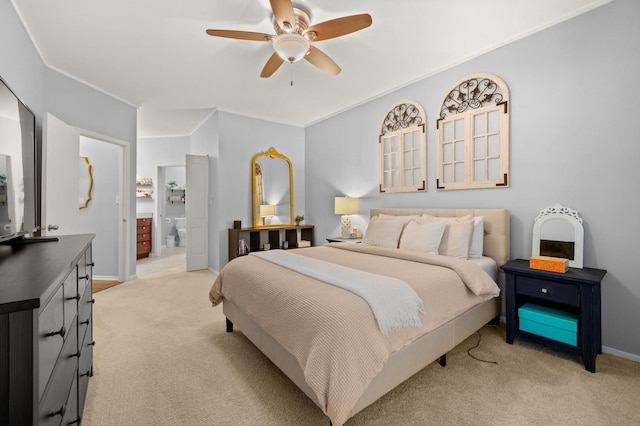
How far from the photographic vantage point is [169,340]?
2508mm

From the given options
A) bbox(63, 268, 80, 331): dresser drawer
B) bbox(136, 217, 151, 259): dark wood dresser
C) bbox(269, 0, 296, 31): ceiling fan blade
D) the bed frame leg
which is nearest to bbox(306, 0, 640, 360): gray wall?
the bed frame leg

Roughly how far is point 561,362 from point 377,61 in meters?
3.19

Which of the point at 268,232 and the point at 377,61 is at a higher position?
the point at 377,61

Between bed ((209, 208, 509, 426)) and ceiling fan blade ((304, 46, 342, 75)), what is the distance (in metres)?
1.76

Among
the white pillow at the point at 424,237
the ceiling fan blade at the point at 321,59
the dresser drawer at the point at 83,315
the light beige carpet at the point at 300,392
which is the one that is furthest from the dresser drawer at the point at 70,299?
the white pillow at the point at 424,237

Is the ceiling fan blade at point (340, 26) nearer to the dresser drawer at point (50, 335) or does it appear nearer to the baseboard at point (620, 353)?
the dresser drawer at point (50, 335)

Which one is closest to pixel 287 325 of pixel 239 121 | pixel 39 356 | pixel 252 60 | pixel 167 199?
pixel 39 356

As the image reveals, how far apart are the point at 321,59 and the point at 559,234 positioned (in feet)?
8.52

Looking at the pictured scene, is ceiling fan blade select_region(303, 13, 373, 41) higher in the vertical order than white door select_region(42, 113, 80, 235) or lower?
higher

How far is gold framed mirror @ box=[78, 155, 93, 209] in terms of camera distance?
4.51 meters

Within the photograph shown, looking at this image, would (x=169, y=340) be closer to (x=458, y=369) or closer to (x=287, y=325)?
(x=287, y=325)

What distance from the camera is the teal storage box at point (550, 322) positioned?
2.12 metres

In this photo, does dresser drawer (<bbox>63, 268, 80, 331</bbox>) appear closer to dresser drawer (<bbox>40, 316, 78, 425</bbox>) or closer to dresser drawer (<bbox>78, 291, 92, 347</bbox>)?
dresser drawer (<bbox>40, 316, 78, 425</bbox>)

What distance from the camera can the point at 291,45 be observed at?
7.44 feet
